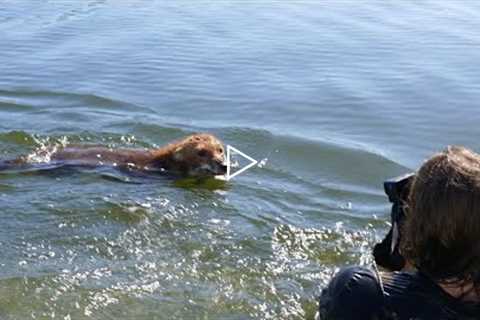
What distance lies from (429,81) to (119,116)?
211 inches

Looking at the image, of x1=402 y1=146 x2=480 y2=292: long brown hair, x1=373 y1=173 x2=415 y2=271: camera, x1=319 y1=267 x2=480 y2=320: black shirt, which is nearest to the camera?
x1=402 y1=146 x2=480 y2=292: long brown hair

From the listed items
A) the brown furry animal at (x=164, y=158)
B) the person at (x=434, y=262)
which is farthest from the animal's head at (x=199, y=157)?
the person at (x=434, y=262)

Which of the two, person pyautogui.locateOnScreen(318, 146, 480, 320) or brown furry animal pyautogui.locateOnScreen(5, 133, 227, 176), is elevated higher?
person pyautogui.locateOnScreen(318, 146, 480, 320)

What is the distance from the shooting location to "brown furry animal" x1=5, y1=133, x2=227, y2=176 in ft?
31.5

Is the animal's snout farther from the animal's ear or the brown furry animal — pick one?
the animal's ear

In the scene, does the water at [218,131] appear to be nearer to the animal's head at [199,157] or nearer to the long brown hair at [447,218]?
the animal's head at [199,157]

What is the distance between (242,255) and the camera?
7.52 m

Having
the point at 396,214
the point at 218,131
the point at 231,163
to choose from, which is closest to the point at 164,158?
the point at 231,163

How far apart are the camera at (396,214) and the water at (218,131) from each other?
5.52ft

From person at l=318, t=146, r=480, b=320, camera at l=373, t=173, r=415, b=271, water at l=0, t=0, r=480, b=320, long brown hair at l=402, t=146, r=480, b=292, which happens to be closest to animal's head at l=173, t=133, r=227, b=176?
water at l=0, t=0, r=480, b=320

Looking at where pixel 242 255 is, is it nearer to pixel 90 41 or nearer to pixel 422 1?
pixel 90 41

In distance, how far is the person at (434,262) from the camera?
3428 millimetres

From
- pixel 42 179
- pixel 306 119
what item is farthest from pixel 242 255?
pixel 306 119

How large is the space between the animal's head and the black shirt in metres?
6.24
